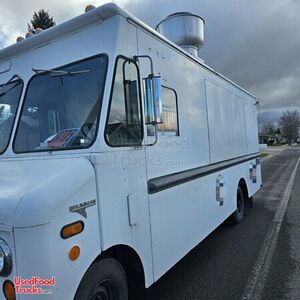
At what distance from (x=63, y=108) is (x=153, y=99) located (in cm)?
79

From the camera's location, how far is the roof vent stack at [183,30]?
6109mm

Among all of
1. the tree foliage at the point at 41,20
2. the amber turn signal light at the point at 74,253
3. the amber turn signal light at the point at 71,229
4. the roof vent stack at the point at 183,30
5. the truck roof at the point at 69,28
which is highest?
the tree foliage at the point at 41,20

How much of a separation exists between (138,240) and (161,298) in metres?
1.21

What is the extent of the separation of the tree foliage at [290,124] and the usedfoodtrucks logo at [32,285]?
112009 millimetres

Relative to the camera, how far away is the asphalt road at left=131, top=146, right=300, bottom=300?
3896 millimetres

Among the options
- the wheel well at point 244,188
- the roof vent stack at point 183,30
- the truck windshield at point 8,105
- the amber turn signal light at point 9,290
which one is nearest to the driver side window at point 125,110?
the truck windshield at point 8,105

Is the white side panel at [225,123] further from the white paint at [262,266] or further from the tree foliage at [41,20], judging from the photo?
the tree foliage at [41,20]

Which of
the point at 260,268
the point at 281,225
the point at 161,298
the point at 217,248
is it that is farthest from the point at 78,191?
the point at 281,225

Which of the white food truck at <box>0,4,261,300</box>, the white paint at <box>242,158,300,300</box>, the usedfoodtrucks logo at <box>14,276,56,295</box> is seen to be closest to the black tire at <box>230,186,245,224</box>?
the white paint at <box>242,158,300,300</box>

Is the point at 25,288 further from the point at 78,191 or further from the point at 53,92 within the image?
the point at 53,92

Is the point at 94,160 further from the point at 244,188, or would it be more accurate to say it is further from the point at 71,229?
the point at 244,188

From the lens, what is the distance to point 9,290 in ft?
6.89

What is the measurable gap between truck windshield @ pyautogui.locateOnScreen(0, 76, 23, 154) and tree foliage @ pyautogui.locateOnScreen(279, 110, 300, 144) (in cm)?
11104

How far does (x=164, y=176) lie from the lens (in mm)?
3543
